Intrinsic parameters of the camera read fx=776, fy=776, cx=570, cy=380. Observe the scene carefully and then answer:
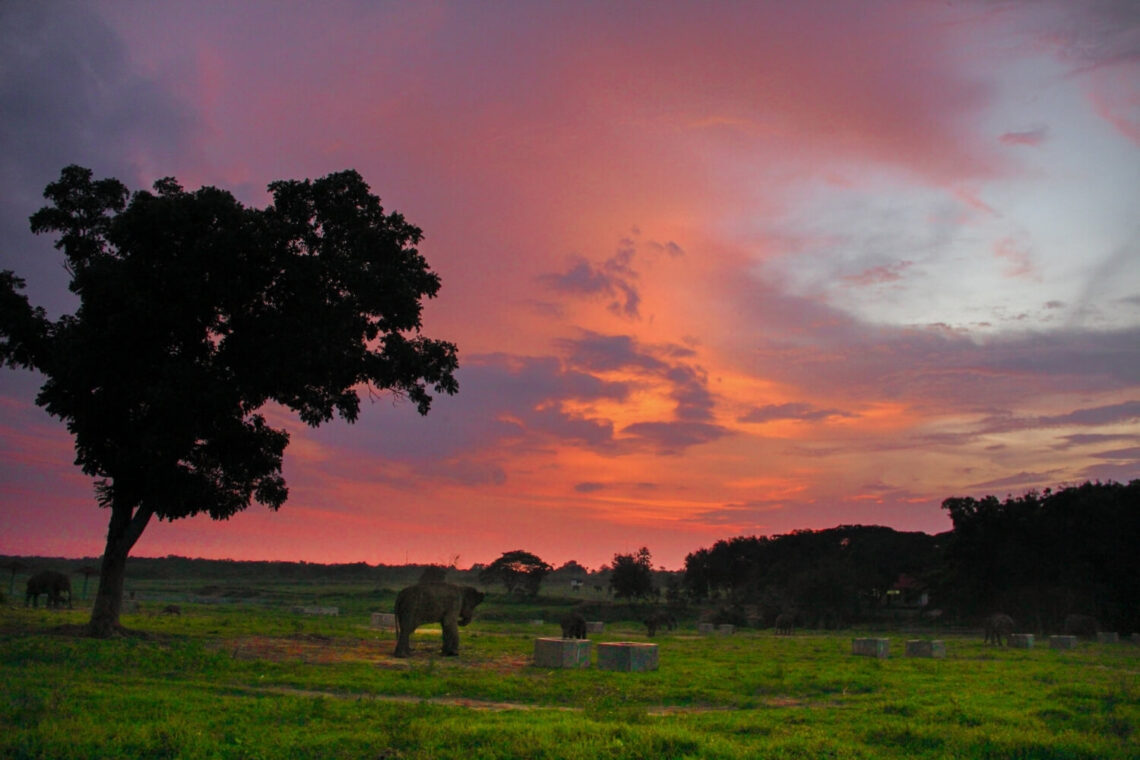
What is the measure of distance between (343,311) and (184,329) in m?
6.71

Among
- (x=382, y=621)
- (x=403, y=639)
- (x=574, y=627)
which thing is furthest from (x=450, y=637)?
(x=382, y=621)

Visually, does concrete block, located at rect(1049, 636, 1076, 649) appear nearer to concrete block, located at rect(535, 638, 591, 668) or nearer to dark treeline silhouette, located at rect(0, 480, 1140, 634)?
dark treeline silhouette, located at rect(0, 480, 1140, 634)

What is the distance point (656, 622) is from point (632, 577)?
1987 inches

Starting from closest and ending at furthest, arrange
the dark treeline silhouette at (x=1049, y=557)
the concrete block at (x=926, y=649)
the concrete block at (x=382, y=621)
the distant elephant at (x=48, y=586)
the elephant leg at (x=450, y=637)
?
the elephant leg at (x=450, y=637)
the concrete block at (x=926, y=649)
the concrete block at (x=382, y=621)
the distant elephant at (x=48, y=586)
the dark treeline silhouette at (x=1049, y=557)

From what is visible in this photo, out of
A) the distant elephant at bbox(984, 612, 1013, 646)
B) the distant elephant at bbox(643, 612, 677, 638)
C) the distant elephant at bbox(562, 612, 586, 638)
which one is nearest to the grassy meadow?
the distant elephant at bbox(562, 612, 586, 638)

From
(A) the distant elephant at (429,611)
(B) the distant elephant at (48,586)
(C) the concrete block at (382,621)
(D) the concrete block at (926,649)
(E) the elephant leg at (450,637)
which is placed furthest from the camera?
(B) the distant elephant at (48,586)

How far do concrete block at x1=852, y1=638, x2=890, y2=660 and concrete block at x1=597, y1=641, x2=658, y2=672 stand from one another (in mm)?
15897

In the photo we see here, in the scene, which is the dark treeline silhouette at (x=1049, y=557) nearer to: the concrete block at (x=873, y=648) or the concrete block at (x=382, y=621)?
the concrete block at (x=873, y=648)

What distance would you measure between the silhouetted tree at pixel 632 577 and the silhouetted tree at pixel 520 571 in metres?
13.6

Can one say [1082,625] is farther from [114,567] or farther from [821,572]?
[114,567]

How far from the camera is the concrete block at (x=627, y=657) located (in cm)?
2445

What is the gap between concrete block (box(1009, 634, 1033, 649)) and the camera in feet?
155

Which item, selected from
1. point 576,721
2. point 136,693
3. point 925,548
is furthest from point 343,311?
point 925,548

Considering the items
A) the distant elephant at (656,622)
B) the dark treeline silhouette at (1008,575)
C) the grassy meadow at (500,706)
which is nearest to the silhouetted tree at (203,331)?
the grassy meadow at (500,706)
